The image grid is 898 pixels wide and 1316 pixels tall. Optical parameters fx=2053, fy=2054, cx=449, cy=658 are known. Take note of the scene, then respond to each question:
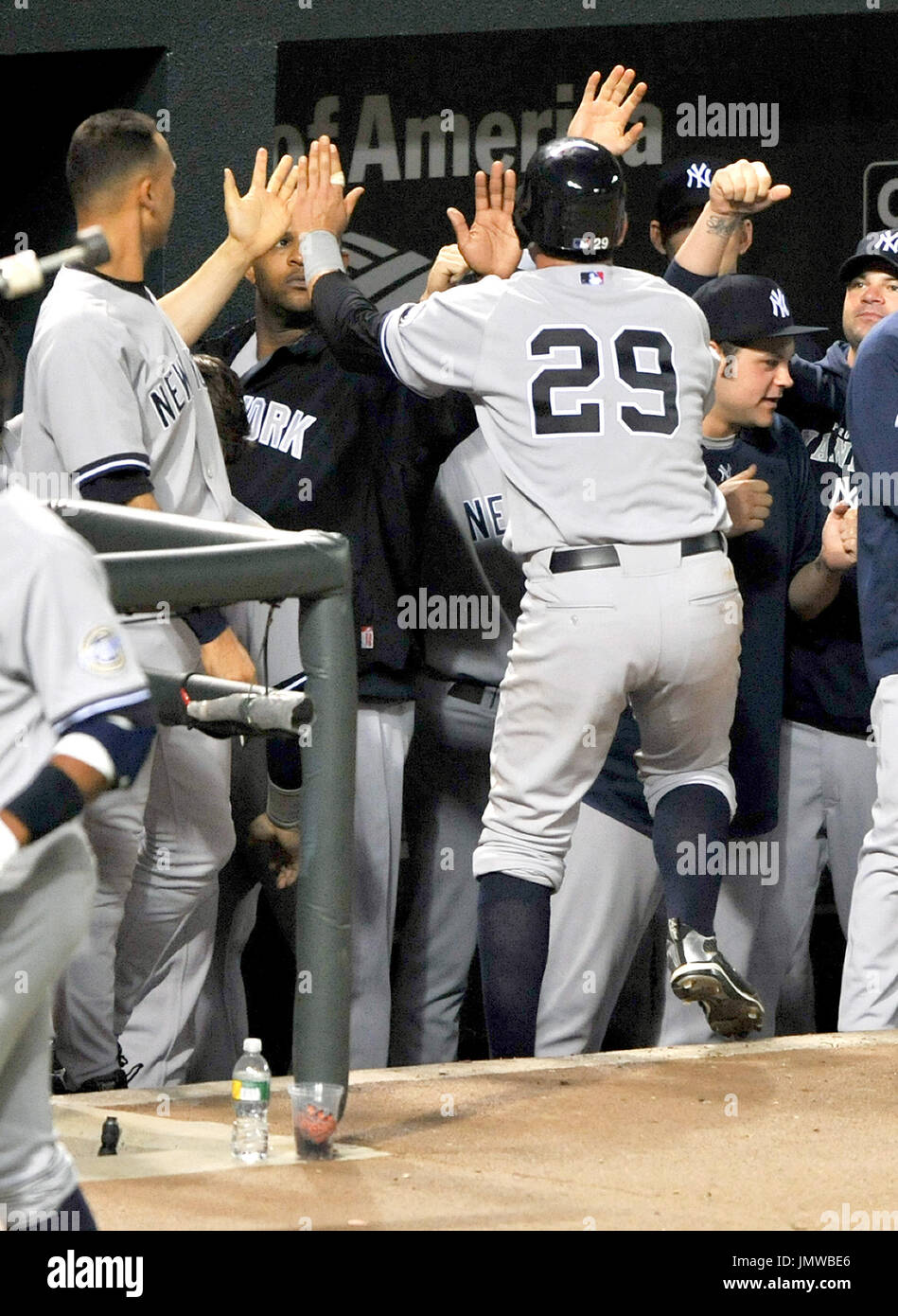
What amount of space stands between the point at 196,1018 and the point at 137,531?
1.50m

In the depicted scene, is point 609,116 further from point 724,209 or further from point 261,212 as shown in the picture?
point 261,212

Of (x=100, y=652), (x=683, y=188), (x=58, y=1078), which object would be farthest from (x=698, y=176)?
(x=100, y=652)

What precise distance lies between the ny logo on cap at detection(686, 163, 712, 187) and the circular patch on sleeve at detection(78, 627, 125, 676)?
118 inches

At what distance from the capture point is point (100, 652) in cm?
214

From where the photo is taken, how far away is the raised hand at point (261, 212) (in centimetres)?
440

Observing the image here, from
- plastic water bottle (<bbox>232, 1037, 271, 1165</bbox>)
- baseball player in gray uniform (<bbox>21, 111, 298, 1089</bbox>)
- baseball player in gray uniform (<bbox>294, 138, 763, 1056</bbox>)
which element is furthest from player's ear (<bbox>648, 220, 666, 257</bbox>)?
plastic water bottle (<bbox>232, 1037, 271, 1165</bbox>)

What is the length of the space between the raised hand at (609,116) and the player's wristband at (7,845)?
2643 mm

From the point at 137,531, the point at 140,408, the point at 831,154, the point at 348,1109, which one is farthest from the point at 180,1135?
the point at 831,154

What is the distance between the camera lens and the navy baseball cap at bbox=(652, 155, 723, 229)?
4.79 metres

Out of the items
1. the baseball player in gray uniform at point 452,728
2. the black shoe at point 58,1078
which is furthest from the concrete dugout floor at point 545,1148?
the baseball player in gray uniform at point 452,728

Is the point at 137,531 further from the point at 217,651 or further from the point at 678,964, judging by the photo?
the point at 678,964

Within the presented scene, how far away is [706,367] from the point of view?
12.6 ft

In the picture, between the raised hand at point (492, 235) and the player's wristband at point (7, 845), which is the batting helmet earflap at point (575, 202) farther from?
the player's wristband at point (7, 845)

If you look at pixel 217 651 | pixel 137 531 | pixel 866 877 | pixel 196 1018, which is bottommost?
pixel 196 1018
